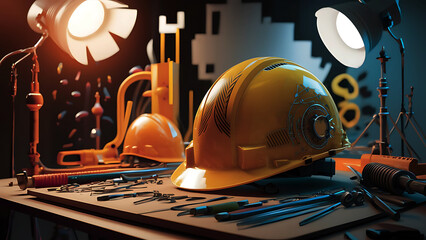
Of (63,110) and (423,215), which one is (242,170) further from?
(63,110)

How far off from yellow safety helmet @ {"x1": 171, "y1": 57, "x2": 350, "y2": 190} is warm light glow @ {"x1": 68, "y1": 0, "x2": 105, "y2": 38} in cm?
113

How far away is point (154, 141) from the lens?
7.51 ft

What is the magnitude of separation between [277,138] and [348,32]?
877 millimetres

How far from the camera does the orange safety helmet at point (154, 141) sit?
2.28 metres

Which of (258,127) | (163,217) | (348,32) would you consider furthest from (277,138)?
(348,32)

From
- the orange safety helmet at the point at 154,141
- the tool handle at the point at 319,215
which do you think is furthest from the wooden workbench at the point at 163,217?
the orange safety helmet at the point at 154,141

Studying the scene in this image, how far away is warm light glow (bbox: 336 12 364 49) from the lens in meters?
1.85

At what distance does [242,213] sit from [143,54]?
8.56 feet

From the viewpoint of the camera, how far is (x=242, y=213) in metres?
0.88

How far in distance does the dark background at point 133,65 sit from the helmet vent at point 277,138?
169 cm

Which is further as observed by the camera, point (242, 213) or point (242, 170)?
point (242, 170)

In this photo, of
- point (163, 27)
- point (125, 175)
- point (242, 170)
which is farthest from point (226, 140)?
point (163, 27)

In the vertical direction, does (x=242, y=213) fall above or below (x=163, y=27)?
below

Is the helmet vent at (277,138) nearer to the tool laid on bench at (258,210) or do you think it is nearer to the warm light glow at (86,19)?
the tool laid on bench at (258,210)
